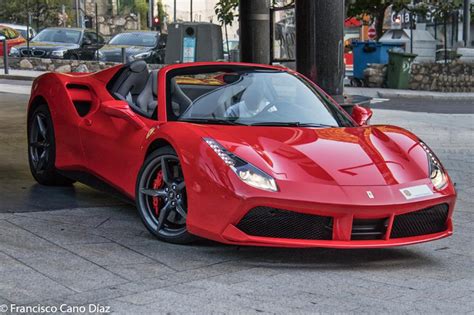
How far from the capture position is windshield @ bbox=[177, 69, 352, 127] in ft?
20.0

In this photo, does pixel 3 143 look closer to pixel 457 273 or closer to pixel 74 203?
pixel 74 203

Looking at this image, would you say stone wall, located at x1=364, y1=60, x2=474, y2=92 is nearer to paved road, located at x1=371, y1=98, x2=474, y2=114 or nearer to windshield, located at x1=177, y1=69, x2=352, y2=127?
paved road, located at x1=371, y1=98, x2=474, y2=114

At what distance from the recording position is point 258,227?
5.14m

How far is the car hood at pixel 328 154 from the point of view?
524 centimetres

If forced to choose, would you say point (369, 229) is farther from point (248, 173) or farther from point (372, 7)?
point (372, 7)

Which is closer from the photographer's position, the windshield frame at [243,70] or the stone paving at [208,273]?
the stone paving at [208,273]

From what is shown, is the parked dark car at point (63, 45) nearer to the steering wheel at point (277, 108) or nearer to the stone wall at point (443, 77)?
the stone wall at point (443, 77)

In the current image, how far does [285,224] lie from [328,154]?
0.63m

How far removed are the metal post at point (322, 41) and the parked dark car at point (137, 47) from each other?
16.1 m

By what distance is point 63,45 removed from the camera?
27281mm

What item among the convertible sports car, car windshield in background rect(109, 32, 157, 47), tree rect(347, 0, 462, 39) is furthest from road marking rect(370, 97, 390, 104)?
the convertible sports car

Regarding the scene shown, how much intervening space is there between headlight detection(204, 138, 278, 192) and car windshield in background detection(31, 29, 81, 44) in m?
23.1

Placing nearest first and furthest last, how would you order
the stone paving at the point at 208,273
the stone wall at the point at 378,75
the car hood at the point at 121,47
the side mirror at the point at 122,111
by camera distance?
the stone paving at the point at 208,273 → the side mirror at the point at 122,111 → the stone wall at the point at 378,75 → the car hood at the point at 121,47

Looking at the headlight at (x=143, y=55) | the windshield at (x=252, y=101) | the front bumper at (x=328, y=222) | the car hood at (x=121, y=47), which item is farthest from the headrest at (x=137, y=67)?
the car hood at (x=121, y=47)
